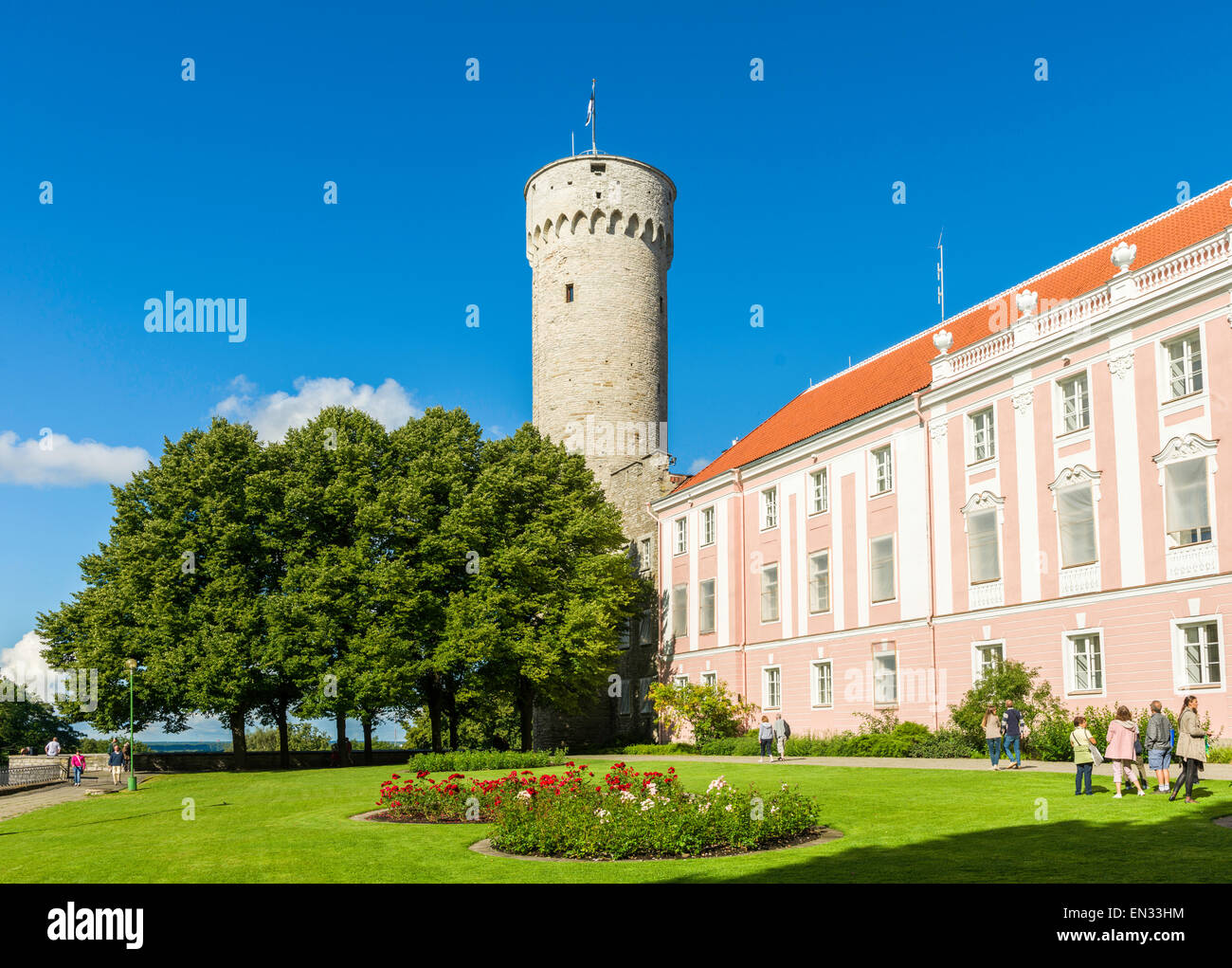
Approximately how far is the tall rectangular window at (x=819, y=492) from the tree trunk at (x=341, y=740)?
18.9 meters

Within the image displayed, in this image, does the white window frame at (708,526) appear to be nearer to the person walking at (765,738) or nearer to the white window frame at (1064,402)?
the person walking at (765,738)

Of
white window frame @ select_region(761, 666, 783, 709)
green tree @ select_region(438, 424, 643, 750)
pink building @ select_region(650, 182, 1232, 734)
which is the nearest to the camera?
pink building @ select_region(650, 182, 1232, 734)

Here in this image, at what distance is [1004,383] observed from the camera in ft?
106

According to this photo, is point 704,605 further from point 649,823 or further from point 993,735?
point 649,823

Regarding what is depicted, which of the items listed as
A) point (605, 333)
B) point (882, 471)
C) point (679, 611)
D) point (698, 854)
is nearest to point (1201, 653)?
point (882, 471)

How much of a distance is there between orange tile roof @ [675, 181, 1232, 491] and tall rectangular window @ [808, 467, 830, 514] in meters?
1.61

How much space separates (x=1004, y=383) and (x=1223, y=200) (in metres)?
7.58

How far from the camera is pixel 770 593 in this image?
43188 millimetres

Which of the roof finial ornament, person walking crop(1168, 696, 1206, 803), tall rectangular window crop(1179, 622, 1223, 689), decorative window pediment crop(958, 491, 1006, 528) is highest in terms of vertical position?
the roof finial ornament

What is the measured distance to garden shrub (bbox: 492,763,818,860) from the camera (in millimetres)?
13891

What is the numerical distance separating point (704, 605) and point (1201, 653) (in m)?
23.6

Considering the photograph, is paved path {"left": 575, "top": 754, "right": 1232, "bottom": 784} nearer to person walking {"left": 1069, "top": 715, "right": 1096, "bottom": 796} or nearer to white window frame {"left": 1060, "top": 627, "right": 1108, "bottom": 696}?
white window frame {"left": 1060, "top": 627, "right": 1108, "bottom": 696}

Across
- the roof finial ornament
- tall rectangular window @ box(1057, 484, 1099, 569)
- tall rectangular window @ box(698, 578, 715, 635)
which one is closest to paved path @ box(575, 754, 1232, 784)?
tall rectangular window @ box(1057, 484, 1099, 569)

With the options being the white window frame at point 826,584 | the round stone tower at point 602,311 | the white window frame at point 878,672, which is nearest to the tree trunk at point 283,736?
the round stone tower at point 602,311
